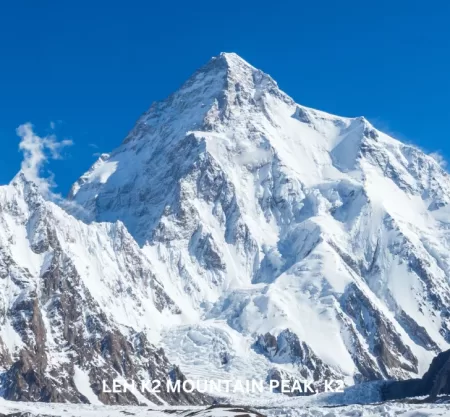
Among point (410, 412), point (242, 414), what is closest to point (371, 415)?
point (410, 412)

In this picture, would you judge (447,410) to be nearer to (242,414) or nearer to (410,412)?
(410,412)

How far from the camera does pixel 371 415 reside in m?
199

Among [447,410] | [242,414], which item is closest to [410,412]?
[447,410]

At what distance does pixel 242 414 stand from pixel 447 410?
38.8 meters

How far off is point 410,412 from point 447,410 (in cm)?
704

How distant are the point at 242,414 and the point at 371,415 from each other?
25513 mm

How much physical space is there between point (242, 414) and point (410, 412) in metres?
32.1

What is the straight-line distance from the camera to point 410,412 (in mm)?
194250

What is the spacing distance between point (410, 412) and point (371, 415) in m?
8.35

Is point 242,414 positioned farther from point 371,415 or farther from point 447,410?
point 447,410

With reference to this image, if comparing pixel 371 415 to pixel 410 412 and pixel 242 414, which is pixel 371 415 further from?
pixel 242 414

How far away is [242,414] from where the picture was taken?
196 metres
